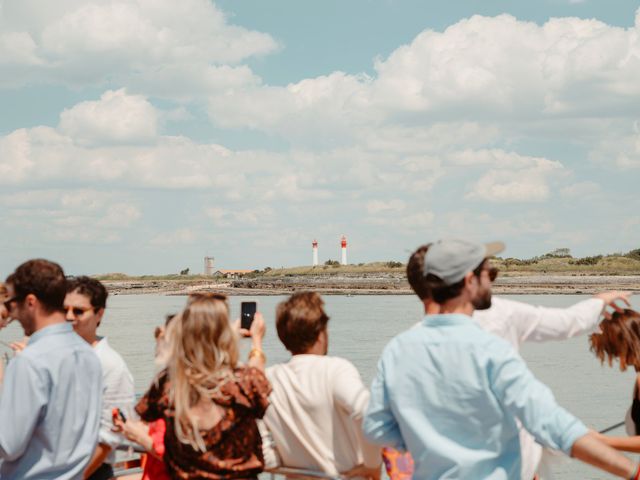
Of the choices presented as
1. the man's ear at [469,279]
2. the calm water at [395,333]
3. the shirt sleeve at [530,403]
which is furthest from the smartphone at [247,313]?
the calm water at [395,333]

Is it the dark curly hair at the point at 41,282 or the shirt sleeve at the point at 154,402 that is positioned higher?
the dark curly hair at the point at 41,282

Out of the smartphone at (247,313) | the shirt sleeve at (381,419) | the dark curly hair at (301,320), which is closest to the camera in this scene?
the shirt sleeve at (381,419)

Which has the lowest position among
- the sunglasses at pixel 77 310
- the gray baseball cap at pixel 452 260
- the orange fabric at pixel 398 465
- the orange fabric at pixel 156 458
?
the orange fabric at pixel 398 465

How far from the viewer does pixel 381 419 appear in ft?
8.93

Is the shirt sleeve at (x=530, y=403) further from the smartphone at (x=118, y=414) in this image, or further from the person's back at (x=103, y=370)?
the person's back at (x=103, y=370)

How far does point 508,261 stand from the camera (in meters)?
113

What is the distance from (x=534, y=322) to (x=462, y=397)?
43.1 inches

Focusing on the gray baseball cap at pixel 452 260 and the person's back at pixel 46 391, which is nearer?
the gray baseball cap at pixel 452 260

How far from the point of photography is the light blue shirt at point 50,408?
9.09 ft

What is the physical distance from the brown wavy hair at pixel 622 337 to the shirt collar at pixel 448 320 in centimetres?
154

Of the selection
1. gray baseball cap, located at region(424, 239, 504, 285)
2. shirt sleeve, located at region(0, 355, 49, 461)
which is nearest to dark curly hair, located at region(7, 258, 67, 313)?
shirt sleeve, located at region(0, 355, 49, 461)

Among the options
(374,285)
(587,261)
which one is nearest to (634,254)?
(587,261)

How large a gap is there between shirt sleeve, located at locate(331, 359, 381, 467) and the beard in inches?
31.0

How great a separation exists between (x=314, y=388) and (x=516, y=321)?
0.89 m
